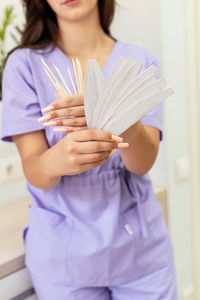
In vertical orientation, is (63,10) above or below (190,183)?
above

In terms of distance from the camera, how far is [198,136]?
152 centimetres

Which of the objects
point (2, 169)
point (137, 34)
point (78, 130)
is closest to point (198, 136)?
point (137, 34)

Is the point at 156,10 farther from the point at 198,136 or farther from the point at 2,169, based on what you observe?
the point at 2,169

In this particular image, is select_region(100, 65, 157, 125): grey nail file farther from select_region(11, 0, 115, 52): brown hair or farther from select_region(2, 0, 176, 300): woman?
select_region(11, 0, 115, 52): brown hair

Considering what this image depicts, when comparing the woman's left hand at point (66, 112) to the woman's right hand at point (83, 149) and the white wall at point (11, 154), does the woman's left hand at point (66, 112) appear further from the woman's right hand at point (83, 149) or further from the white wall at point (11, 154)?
the white wall at point (11, 154)

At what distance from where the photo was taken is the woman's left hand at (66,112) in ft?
2.08

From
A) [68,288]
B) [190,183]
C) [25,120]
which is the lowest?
[190,183]

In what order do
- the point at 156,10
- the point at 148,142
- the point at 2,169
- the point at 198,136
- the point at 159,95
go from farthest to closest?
the point at 198,136
the point at 156,10
the point at 2,169
the point at 148,142
the point at 159,95

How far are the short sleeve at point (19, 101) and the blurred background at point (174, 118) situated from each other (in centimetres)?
43

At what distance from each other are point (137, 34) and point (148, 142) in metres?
0.76

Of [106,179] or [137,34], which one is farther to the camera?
[137,34]

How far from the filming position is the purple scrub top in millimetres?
818

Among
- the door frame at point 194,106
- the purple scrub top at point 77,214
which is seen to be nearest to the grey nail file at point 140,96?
the purple scrub top at point 77,214

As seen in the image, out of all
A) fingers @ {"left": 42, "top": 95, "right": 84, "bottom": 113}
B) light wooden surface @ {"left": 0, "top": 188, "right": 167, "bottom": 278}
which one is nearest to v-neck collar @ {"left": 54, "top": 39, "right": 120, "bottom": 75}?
fingers @ {"left": 42, "top": 95, "right": 84, "bottom": 113}
